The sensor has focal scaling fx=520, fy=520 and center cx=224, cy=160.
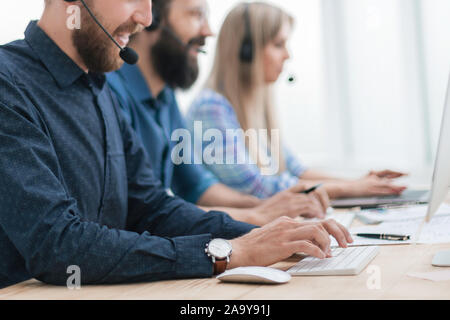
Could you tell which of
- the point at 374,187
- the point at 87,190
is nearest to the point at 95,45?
the point at 87,190

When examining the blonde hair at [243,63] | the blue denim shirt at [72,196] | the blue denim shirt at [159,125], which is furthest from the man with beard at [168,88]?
the blue denim shirt at [72,196]

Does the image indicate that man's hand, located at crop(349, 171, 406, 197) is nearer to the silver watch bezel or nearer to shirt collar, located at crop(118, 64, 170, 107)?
shirt collar, located at crop(118, 64, 170, 107)

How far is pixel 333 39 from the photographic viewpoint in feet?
10.5

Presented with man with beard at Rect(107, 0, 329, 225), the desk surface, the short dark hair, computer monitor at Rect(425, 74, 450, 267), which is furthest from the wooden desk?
the short dark hair

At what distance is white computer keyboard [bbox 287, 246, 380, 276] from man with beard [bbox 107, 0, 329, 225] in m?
0.60

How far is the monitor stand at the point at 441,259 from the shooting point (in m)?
0.81

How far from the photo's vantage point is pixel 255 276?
2.51ft

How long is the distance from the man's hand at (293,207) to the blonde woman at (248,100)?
44cm

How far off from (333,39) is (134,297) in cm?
274

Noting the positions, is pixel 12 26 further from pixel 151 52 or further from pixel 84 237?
pixel 84 237

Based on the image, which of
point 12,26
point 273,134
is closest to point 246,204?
point 273,134

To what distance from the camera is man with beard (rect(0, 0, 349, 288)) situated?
774mm

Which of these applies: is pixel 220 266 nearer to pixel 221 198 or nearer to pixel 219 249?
pixel 219 249

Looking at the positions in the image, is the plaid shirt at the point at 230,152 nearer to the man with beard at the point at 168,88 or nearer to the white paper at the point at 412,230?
the man with beard at the point at 168,88
